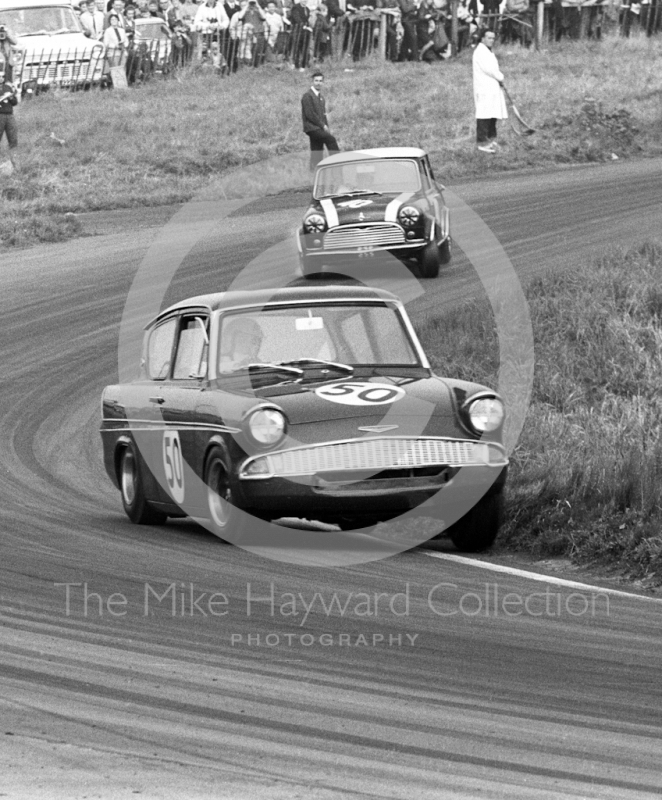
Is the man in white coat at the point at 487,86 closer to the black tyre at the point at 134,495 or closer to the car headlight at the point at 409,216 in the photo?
the car headlight at the point at 409,216

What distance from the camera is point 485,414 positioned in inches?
299

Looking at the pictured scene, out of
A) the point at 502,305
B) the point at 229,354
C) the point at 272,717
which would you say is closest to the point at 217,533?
the point at 229,354

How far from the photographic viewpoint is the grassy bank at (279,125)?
2339 centimetres

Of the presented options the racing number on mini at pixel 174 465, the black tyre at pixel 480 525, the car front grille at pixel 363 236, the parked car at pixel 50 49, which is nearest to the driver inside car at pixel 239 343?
the racing number on mini at pixel 174 465

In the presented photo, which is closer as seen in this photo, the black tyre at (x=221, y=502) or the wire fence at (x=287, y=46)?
the black tyre at (x=221, y=502)

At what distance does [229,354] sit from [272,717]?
404 centimetres

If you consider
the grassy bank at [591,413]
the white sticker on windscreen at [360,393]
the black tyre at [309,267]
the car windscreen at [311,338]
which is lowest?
the black tyre at [309,267]

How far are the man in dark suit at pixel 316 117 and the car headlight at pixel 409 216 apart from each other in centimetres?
610

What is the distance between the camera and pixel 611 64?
32312 millimetres

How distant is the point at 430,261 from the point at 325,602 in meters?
11.0

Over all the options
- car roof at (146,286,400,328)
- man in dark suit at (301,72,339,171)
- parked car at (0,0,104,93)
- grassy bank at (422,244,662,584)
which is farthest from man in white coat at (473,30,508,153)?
car roof at (146,286,400,328)

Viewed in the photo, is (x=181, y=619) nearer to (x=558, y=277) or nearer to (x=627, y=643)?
(x=627, y=643)

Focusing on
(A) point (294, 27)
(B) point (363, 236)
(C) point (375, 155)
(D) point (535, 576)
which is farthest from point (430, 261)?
(A) point (294, 27)

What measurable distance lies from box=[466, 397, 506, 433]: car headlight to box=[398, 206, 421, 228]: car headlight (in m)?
8.63
